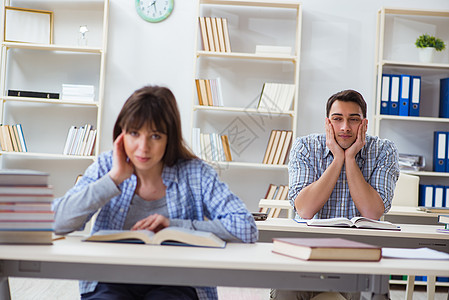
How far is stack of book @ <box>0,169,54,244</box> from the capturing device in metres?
1.38

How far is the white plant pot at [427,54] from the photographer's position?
14.8 ft

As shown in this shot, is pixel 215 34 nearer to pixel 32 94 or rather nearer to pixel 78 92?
pixel 78 92

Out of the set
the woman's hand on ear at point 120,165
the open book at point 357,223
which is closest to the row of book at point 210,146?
the open book at point 357,223

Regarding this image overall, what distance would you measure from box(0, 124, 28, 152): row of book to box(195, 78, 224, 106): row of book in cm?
142

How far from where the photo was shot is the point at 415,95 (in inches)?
173

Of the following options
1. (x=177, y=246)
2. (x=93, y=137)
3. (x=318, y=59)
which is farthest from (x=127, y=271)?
(x=318, y=59)

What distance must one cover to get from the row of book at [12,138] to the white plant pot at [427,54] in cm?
321

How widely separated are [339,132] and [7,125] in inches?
113

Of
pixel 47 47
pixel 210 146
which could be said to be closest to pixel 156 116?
pixel 210 146

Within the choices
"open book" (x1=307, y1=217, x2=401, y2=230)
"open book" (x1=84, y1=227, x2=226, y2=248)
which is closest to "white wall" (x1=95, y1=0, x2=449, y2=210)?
"open book" (x1=307, y1=217, x2=401, y2=230)

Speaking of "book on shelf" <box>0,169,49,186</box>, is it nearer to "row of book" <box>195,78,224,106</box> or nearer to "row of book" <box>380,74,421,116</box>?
"row of book" <box>195,78,224,106</box>

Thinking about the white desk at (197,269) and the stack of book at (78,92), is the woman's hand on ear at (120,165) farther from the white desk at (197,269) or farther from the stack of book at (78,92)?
the stack of book at (78,92)

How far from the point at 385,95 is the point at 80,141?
2388mm

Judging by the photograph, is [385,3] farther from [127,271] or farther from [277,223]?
[127,271]
